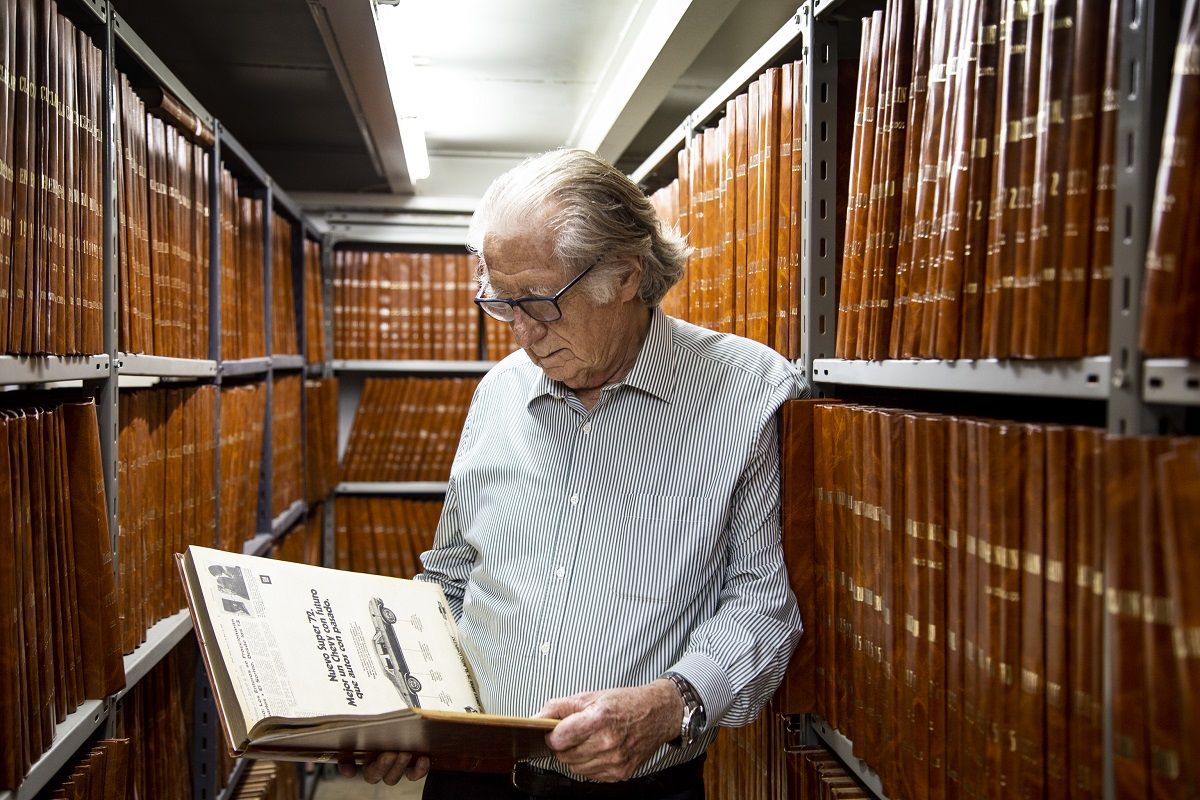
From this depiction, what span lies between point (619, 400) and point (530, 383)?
0.59 ft

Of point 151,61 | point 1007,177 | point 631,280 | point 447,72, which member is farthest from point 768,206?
point 447,72

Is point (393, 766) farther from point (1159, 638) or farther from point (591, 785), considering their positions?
point (1159, 638)

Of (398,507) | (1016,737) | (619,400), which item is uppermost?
(619,400)

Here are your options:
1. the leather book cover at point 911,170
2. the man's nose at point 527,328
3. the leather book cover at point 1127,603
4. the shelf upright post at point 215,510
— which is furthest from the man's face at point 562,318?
the shelf upright post at point 215,510

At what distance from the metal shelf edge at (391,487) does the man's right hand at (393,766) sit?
2.89m

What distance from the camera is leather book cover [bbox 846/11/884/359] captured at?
1179 millimetres

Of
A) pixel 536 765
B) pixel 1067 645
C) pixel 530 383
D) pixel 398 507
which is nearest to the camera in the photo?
pixel 1067 645

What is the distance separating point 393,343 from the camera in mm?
4121

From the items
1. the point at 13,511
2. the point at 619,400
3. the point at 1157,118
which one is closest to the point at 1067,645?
the point at 1157,118

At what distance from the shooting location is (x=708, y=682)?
1.21m

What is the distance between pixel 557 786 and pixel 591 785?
1.9 inches

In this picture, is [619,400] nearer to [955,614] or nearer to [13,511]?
[955,614]

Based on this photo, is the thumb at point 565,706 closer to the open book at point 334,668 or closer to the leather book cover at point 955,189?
the open book at point 334,668

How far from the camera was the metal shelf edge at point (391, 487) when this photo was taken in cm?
411
